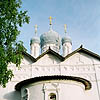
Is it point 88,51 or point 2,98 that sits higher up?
point 88,51

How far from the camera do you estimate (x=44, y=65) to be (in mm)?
13281

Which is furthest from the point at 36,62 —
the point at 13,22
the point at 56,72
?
the point at 13,22

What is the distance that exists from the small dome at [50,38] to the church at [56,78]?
6.09 m

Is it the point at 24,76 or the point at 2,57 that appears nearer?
the point at 2,57

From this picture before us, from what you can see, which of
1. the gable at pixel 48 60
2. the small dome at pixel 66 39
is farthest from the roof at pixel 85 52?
the small dome at pixel 66 39

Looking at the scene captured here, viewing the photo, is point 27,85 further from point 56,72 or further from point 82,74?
point 82,74

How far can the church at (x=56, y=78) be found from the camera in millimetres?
10570

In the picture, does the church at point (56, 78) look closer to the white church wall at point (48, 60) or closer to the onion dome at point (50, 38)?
the white church wall at point (48, 60)

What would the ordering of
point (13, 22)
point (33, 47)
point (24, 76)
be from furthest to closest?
point (33, 47) < point (24, 76) < point (13, 22)

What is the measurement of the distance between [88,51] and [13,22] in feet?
24.8

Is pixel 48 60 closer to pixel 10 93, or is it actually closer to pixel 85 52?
pixel 85 52

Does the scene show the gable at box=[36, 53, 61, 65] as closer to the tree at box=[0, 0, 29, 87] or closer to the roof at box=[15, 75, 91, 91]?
the roof at box=[15, 75, 91, 91]

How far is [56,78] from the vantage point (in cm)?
1071

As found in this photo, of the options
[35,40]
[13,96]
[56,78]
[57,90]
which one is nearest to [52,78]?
[56,78]
